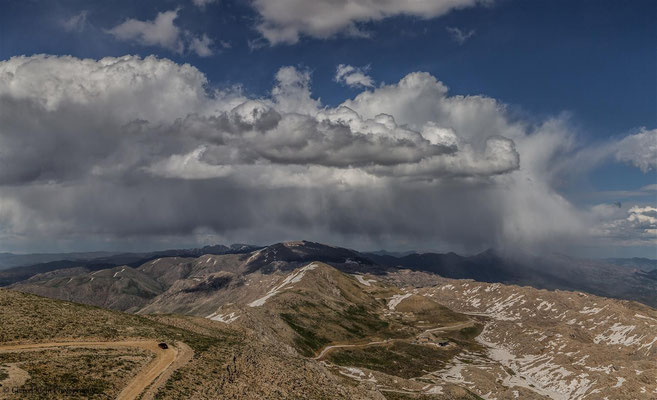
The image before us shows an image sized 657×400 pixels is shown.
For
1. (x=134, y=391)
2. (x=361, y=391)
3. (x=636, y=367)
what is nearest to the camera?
(x=134, y=391)

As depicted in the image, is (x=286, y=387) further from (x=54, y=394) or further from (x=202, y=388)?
(x=54, y=394)

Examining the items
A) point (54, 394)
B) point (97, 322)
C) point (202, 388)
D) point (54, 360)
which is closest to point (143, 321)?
point (97, 322)

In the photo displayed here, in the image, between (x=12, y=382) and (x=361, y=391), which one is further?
(x=361, y=391)

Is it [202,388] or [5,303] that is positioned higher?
[5,303]

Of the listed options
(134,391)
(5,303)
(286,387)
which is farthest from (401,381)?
(5,303)

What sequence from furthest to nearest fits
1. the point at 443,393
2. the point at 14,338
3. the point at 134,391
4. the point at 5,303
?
the point at 443,393, the point at 5,303, the point at 14,338, the point at 134,391

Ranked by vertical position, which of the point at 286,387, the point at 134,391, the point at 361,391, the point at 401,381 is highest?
the point at 134,391
